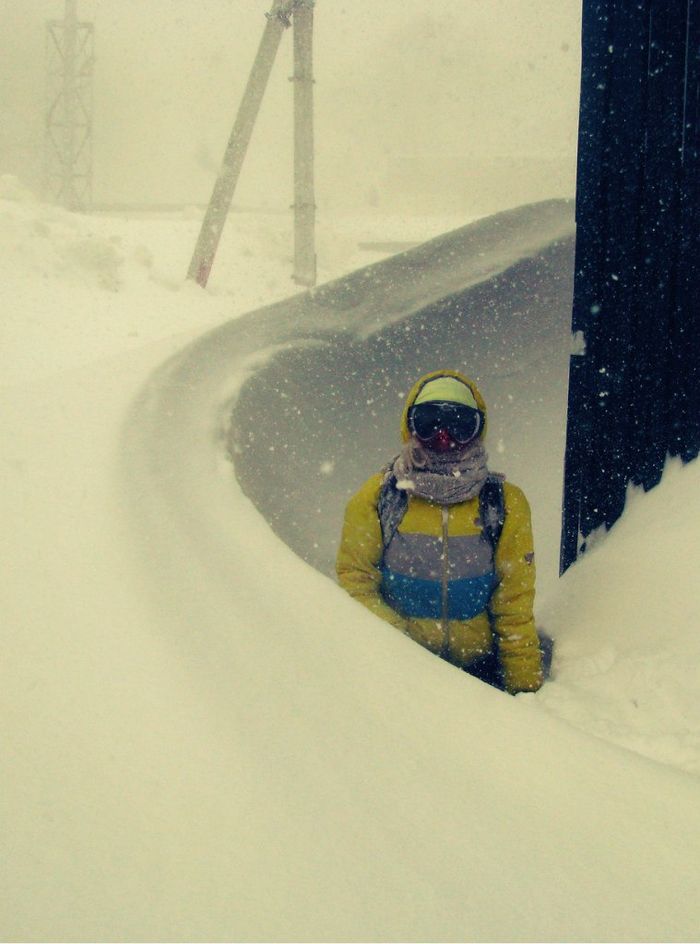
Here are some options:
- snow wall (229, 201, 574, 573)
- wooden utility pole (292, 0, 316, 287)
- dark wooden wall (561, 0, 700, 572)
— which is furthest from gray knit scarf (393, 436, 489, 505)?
wooden utility pole (292, 0, 316, 287)

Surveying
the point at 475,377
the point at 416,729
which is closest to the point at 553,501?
the point at 475,377

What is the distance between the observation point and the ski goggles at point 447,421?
101 inches

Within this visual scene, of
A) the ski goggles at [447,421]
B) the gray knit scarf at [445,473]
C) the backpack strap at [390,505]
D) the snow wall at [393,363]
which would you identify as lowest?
the snow wall at [393,363]

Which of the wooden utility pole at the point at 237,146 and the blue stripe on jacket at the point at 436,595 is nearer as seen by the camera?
the blue stripe on jacket at the point at 436,595

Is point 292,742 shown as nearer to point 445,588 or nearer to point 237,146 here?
point 445,588

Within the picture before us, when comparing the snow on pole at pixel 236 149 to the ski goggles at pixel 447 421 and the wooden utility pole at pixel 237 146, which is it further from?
the ski goggles at pixel 447 421

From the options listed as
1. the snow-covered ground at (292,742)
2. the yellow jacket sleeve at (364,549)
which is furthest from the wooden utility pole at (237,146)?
the yellow jacket sleeve at (364,549)

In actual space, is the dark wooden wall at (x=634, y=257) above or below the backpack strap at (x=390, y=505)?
above

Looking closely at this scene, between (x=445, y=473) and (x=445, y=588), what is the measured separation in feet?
1.18

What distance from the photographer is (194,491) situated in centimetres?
296

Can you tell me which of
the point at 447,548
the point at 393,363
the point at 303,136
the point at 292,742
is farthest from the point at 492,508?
the point at 303,136

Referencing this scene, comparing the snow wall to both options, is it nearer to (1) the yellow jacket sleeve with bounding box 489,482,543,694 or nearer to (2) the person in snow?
(2) the person in snow

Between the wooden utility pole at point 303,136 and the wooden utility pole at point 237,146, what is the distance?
0.18 m

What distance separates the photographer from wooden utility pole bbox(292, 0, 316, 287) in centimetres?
965
